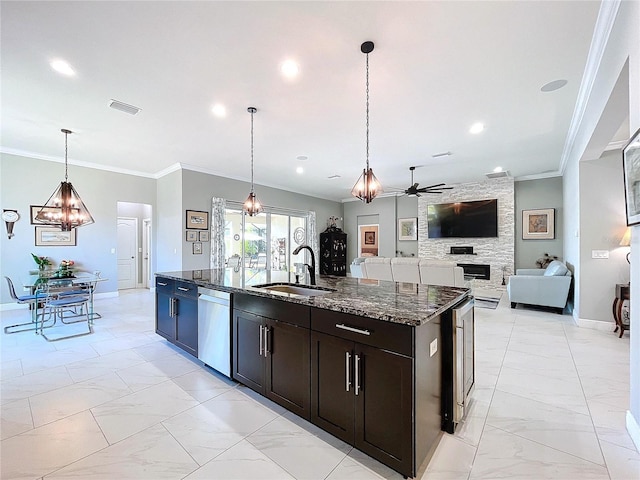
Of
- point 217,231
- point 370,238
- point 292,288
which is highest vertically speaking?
point 217,231

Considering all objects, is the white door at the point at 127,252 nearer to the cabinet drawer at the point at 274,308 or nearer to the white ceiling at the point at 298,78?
the white ceiling at the point at 298,78

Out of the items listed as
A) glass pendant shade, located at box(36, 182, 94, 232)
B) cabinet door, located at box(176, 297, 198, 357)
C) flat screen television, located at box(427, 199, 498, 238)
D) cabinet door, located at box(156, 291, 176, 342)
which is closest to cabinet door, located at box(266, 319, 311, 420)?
cabinet door, located at box(176, 297, 198, 357)

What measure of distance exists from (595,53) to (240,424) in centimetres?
426

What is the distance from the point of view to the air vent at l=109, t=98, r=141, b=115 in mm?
3571

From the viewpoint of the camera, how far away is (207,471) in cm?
163

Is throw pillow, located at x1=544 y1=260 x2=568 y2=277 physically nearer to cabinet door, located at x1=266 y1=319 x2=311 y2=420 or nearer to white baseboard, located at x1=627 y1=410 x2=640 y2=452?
white baseboard, located at x1=627 y1=410 x2=640 y2=452

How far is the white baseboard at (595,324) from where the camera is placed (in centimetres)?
417

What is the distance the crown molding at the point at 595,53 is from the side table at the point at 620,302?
2.29 metres

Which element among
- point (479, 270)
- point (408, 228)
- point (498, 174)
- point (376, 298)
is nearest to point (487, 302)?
point (479, 270)

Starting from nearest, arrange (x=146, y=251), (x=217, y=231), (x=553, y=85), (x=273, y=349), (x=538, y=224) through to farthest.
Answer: (x=273, y=349)
(x=553, y=85)
(x=217, y=231)
(x=538, y=224)
(x=146, y=251)

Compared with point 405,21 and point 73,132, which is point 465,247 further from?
point 73,132

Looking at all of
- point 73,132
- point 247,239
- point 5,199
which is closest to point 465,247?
point 247,239

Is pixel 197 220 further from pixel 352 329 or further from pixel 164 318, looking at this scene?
pixel 352 329

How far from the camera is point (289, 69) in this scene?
112 inches
